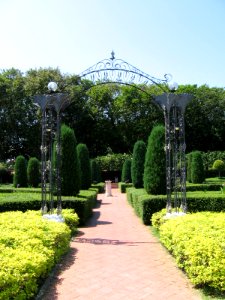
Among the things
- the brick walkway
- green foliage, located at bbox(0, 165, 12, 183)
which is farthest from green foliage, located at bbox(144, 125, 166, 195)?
green foliage, located at bbox(0, 165, 12, 183)

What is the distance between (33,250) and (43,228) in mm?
1521

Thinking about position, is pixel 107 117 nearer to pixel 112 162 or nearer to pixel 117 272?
pixel 112 162

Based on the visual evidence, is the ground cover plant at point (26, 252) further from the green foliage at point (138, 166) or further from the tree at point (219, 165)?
the tree at point (219, 165)

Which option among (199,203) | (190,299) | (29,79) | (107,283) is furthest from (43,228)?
(29,79)

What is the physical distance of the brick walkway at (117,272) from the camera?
202 inches

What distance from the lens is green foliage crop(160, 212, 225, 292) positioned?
5.08 metres

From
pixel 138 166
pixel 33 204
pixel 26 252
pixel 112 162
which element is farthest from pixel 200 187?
pixel 112 162

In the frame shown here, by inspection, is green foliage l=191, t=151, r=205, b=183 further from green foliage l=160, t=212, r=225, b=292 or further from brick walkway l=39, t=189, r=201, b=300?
green foliage l=160, t=212, r=225, b=292

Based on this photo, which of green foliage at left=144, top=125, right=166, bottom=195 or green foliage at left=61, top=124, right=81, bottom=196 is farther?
green foliage at left=61, top=124, right=81, bottom=196

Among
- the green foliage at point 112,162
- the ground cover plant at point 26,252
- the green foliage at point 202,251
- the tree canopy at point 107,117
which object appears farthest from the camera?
the tree canopy at point 107,117

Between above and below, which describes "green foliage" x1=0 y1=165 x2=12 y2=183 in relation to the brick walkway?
above

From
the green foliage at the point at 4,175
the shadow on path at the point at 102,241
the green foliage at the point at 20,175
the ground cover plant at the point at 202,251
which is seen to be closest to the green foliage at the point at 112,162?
the green foliage at the point at 4,175

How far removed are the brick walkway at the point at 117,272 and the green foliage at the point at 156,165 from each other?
297 centimetres

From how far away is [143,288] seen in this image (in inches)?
211
